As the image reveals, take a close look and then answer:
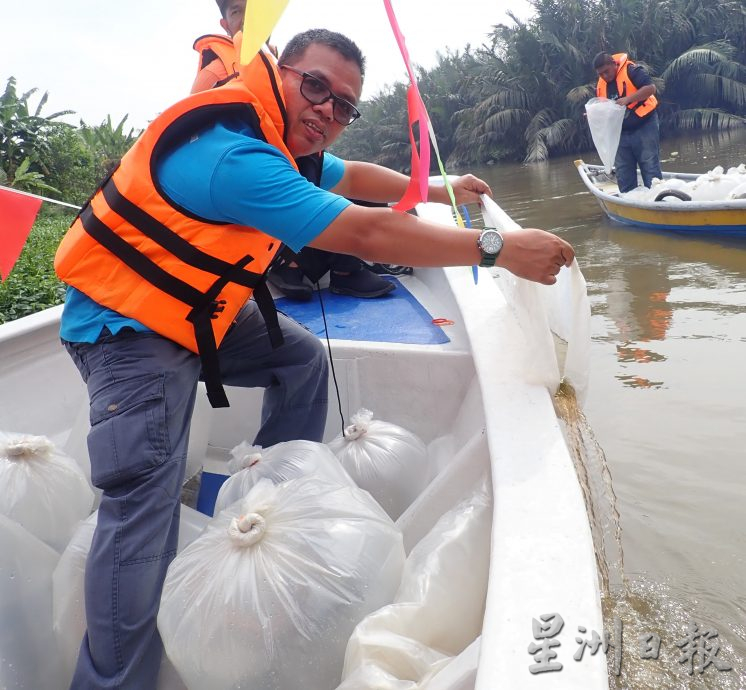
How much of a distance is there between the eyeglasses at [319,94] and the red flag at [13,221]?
119 cm

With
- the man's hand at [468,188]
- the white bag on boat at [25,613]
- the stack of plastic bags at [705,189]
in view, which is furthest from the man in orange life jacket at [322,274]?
the stack of plastic bags at [705,189]

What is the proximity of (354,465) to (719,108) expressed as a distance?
22871 millimetres

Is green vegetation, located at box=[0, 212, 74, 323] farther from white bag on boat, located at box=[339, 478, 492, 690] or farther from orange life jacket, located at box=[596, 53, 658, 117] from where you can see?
orange life jacket, located at box=[596, 53, 658, 117]

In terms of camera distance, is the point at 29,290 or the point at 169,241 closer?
the point at 169,241

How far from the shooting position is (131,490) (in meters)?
1.45

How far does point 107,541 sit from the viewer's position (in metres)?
1.39

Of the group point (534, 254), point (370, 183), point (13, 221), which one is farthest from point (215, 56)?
point (534, 254)

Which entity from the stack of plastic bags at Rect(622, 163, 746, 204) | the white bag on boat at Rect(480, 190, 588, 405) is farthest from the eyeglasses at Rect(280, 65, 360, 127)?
the stack of plastic bags at Rect(622, 163, 746, 204)

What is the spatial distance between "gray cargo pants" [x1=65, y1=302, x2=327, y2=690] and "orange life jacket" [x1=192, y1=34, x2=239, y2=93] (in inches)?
41.4

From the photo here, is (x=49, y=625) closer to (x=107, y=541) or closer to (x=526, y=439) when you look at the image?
(x=107, y=541)

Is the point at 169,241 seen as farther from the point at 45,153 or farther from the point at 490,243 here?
the point at 45,153

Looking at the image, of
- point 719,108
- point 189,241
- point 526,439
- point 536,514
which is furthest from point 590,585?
point 719,108

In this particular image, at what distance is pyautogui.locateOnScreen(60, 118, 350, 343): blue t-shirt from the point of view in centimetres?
137

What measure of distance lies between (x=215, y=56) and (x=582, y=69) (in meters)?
23.0
